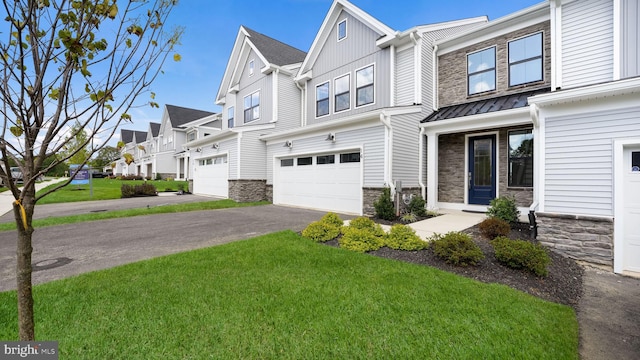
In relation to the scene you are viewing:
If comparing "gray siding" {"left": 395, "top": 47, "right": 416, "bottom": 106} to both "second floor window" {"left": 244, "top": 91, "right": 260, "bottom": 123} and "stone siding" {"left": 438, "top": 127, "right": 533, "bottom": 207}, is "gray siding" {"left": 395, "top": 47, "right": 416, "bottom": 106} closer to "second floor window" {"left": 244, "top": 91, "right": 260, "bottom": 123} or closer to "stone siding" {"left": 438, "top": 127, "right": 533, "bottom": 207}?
"stone siding" {"left": 438, "top": 127, "right": 533, "bottom": 207}

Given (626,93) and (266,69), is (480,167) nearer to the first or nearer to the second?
(626,93)

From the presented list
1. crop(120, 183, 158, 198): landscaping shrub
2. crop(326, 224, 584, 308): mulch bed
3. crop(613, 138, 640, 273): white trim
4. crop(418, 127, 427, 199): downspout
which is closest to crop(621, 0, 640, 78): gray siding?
crop(613, 138, 640, 273): white trim

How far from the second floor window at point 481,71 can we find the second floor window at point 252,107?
11170 mm

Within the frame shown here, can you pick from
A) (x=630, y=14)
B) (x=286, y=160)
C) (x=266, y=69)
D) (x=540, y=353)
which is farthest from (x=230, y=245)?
(x=266, y=69)

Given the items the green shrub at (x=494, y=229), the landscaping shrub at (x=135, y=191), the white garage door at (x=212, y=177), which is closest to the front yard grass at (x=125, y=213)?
the white garage door at (x=212, y=177)

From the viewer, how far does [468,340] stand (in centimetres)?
263

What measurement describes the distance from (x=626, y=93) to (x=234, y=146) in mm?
13639

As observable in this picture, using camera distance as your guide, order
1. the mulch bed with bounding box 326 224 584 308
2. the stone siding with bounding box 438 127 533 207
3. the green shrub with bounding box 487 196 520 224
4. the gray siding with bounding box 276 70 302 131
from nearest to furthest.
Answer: the mulch bed with bounding box 326 224 584 308, the green shrub with bounding box 487 196 520 224, the stone siding with bounding box 438 127 533 207, the gray siding with bounding box 276 70 302 131

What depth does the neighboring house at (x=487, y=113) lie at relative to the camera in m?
8.88

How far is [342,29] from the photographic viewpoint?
12.9 metres

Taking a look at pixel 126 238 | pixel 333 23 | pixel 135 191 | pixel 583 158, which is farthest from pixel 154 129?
pixel 583 158

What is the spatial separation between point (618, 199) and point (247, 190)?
12.7 meters

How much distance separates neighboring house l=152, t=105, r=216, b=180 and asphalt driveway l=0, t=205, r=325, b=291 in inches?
974

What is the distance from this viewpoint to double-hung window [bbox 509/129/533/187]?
29.3 ft
